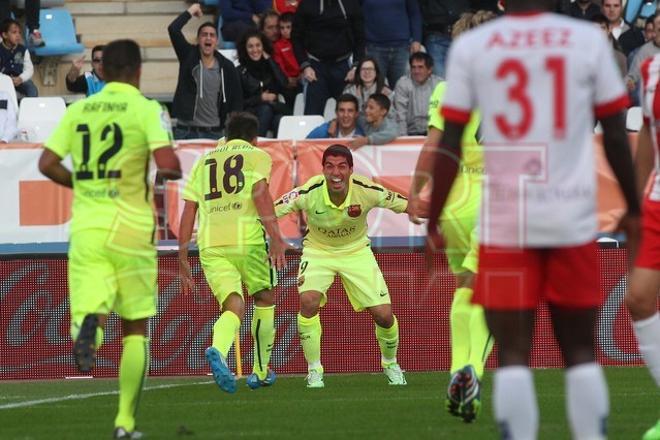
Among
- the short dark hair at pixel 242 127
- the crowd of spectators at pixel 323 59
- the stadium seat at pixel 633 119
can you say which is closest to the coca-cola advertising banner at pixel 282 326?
the short dark hair at pixel 242 127

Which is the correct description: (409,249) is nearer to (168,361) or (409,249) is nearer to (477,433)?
(168,361)

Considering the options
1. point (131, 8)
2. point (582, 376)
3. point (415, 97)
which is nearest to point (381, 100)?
point (415, 97)

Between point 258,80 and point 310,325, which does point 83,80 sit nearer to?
point 258,80

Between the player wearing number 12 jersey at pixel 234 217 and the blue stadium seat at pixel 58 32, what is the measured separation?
980 centimetres

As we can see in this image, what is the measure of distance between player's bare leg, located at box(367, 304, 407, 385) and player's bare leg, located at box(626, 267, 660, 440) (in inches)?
190

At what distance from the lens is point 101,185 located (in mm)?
8703

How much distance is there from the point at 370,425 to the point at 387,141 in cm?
787

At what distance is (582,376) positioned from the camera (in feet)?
20.9

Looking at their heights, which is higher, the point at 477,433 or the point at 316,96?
the point at 316,96

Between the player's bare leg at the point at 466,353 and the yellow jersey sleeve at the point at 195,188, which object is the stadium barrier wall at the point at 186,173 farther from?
the player's bare leg at the point at 466,353

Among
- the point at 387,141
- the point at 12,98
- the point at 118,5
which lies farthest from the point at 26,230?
the point at 118,5

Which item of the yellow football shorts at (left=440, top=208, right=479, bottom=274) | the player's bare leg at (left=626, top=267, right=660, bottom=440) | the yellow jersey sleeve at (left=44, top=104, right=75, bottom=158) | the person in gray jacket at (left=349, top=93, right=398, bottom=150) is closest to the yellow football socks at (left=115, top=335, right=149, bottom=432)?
the yellow jersey sleeve at (left=44, top=104, right=75, bottom=158)

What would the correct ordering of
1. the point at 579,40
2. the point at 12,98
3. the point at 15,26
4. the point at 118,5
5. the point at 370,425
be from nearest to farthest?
the point at 579,40
the point at 370,425
the point at 12,98
the point at 15,26
the point at 118,5

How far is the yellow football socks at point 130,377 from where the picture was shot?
28.8ft
